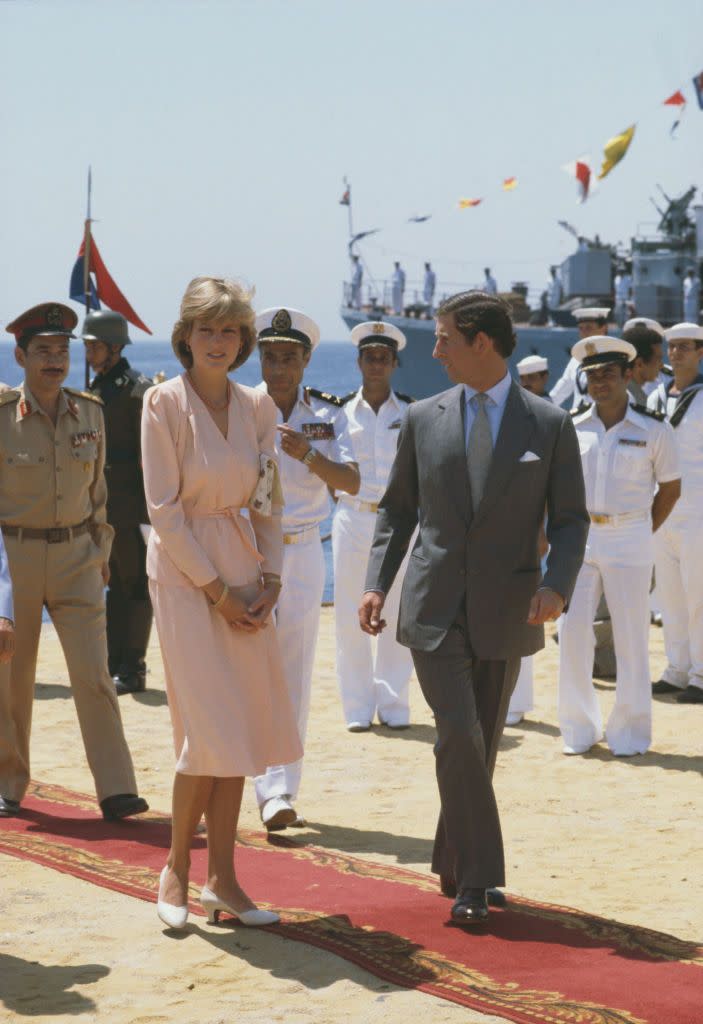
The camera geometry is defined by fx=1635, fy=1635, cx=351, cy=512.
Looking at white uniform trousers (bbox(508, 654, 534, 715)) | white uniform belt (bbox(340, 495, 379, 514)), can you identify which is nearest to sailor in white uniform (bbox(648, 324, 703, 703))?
white uniform trousers (bbox(508, 654, 534, 715))

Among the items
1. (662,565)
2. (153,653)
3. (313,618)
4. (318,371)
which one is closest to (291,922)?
(313,618)

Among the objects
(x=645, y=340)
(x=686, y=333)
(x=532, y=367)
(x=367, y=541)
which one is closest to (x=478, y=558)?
(x=367, y=541)

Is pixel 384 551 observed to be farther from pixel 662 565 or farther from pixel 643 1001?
pixel 662 565

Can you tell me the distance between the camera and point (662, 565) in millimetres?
9961

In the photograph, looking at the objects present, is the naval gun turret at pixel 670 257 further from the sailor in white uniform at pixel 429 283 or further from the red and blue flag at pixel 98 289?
the red and blue flag at pixel 98 289

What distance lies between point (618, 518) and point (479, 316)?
296 cm

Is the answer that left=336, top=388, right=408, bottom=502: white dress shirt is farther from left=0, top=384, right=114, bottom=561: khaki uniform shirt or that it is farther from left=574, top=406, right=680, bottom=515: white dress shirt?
left=0, top=384, right=114, bottom=561: khaki uniform shirt

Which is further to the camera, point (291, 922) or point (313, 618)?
point (313, 618)

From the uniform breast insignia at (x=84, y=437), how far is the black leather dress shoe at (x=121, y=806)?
142 centimetres

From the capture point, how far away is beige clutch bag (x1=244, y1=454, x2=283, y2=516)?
16.5 ft

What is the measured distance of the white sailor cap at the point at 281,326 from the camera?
6434mm

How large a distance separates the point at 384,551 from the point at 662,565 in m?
4.97

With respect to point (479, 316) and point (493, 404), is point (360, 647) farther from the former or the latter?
point (479, 316)

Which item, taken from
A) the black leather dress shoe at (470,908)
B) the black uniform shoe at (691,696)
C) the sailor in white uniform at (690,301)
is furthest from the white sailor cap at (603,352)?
the sailor in white uniform at (690,301)
